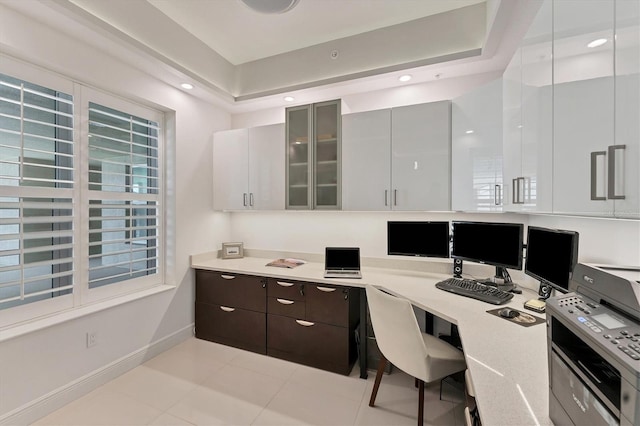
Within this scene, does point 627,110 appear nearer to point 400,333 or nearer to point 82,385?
point 400,333

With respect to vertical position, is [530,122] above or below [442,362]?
above

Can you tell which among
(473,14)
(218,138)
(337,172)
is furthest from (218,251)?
(473,14)

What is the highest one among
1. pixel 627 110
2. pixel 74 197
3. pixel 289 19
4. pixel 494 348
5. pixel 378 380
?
pixel 289 19

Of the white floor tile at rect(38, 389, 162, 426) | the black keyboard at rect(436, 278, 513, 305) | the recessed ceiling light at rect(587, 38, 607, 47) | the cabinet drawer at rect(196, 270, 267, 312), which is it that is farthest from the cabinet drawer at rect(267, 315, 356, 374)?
the recessed ceiling light at rect(587, 38, 607, 47)

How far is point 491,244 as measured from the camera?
2109 millimetres

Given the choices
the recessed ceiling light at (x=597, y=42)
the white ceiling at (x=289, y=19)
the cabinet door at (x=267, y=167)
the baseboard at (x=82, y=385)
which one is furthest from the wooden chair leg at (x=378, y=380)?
the white ceiling at (x=289, y=19)

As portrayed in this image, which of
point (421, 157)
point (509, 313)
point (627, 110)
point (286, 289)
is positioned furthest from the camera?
point (286, 289)

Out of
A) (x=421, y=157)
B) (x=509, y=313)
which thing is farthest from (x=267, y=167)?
(x=509, y=313)

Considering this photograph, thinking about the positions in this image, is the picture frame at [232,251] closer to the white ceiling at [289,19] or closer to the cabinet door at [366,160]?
the cabinet door at [366,160]

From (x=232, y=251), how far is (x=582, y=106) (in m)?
3.14

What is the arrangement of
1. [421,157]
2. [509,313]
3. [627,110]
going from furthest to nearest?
[421,157], [509,313], [627,110]

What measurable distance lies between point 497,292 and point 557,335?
46.7 inches

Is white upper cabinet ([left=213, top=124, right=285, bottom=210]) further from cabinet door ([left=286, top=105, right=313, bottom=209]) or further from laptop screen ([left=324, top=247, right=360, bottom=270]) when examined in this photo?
laptop screen ([left=324, top=247, right=360, bottom=270])

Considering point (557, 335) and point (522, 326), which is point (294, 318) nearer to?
point (522, 326)
